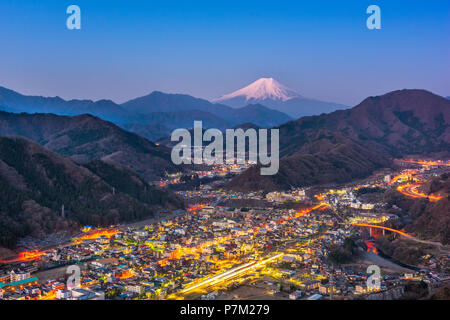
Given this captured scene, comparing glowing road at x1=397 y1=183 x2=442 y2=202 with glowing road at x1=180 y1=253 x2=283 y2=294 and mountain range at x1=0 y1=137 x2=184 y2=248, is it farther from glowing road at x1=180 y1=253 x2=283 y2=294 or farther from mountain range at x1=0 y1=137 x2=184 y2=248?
mountain range at x1=0 y1=137 x2=184 y2=248

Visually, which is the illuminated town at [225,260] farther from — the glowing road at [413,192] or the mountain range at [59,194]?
the mountain range at [59,194]

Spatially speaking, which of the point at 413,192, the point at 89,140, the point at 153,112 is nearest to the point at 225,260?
the point at 413,192

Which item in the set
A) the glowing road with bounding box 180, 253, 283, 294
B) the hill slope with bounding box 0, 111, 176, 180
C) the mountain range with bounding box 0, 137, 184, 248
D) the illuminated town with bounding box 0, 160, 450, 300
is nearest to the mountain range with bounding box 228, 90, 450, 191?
the mountain range with bounding box 0, 137, 184, 248

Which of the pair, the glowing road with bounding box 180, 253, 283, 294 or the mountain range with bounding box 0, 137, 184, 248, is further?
the mountain range with bounding box 0, 137, 184, 248

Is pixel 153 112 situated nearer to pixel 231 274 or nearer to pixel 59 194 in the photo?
pixel 59 194
